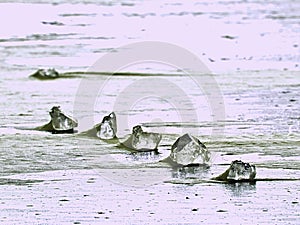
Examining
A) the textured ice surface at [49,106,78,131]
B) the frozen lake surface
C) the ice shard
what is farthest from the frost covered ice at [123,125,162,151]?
the ice shard

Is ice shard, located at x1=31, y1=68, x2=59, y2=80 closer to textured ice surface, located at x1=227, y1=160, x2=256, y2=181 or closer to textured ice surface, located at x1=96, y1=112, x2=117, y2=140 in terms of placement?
textured ice surface, located at x1=96, y1=112, x2=117, y2=140

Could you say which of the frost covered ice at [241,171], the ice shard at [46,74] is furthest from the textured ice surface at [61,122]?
the ice shard at [46,74]

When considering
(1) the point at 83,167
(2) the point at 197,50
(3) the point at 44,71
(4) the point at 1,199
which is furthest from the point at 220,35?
(4) the point at 1,199

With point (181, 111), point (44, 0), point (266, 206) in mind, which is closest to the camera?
point (266, 206)

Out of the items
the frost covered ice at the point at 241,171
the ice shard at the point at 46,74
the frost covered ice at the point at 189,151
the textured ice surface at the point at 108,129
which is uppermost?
the ice shard at the point at 46,74

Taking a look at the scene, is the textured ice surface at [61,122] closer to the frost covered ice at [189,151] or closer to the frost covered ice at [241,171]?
the frost covered ice at [189,151]

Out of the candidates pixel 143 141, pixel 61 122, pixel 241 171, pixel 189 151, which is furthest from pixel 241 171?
pixel 61 122

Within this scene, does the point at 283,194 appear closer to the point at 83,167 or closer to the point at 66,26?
the point at 83,167
